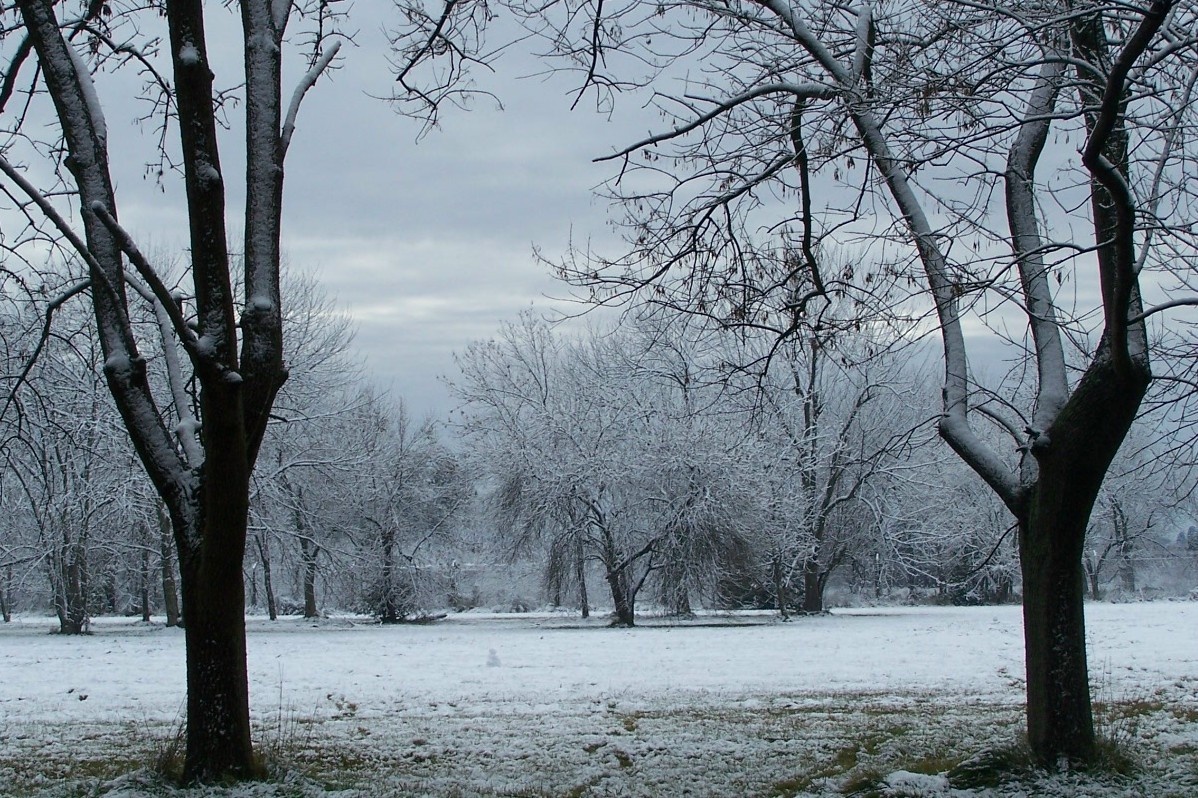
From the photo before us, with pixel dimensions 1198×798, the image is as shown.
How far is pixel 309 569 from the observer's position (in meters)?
29.2

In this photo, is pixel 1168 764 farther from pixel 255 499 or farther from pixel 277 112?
pixel 255 499

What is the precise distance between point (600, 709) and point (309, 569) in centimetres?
2021

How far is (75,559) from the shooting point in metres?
26.2

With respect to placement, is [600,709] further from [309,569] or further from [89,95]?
[309,569]

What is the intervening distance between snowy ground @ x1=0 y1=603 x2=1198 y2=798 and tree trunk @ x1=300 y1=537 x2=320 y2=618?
452 cm

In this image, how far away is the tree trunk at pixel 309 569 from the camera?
2858 centimetres

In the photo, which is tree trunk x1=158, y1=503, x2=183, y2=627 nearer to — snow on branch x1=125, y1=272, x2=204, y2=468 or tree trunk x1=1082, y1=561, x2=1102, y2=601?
snow on branch x1=125, y1=272, x2=204, y2=468

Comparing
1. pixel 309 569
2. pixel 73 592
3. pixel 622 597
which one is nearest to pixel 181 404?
pixel 622 597

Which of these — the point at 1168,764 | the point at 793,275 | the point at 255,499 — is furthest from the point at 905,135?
the point at 255,499

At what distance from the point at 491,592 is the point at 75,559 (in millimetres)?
17392

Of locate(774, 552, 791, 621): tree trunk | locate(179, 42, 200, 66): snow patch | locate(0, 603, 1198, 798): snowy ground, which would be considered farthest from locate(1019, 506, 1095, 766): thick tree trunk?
locate(774, 552, 791, 621): tree trunk

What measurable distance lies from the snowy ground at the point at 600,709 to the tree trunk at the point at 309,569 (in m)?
4.52

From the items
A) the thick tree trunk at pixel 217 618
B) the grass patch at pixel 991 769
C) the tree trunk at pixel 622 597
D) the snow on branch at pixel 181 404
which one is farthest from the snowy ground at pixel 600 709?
the tree trunk at pixel 622 597

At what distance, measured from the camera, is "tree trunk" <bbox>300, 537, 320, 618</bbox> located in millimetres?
28578
